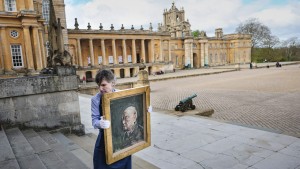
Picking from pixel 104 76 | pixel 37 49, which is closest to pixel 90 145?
pixel 104 76

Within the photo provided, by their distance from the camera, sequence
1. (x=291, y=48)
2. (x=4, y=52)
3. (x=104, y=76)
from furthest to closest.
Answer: (x=291, y=48) < (x=4, y=52) < (x=104, y=76)

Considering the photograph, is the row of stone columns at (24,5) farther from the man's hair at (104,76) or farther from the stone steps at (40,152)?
the man's hair at (104,76)

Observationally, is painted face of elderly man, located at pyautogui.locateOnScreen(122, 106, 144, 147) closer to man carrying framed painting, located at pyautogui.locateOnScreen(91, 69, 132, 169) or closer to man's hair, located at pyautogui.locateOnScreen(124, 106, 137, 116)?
man's hair, located at pyautogui.locateOnScreen(124, 106, 137, 116)

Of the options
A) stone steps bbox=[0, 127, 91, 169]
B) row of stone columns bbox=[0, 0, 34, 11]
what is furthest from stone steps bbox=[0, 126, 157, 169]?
row of stone columns bbox=[0, 0, 34, 11]

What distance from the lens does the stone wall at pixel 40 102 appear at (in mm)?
5148

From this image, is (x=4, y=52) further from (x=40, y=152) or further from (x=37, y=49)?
(x=40, y=152)

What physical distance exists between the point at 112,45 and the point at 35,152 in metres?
40.5

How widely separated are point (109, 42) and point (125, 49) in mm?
4029

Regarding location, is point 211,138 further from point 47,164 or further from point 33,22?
point 33,22

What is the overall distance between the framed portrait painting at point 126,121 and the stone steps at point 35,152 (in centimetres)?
120

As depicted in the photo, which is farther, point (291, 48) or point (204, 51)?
point (291, 48)

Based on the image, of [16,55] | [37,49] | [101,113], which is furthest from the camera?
[37,49]

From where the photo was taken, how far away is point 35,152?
4027 mm

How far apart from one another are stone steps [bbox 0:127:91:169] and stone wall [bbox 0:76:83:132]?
374 millimetres
